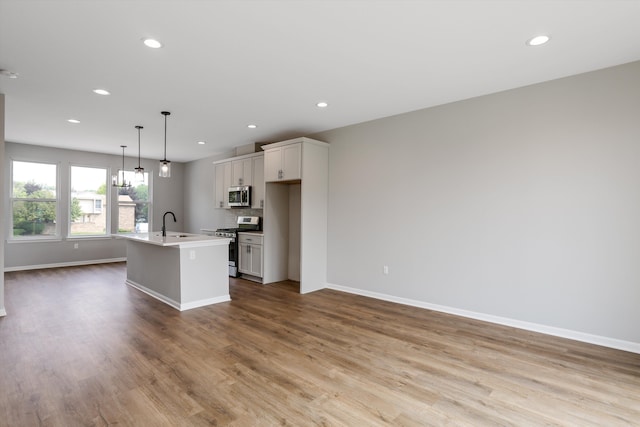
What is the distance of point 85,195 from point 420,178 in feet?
24.4

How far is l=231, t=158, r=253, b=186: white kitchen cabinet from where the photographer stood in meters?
6.37

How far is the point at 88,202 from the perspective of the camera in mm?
7418

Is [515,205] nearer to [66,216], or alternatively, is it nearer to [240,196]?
[240,196]

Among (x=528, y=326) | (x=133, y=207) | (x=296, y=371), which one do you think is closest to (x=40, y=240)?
(x=133, y=207)

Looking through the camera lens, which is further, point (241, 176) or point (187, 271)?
point (241, 176)

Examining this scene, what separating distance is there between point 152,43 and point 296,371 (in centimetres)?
288

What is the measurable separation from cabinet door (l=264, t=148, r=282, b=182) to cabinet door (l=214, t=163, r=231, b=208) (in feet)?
5.47

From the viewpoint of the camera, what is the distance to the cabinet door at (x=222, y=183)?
6.96 m

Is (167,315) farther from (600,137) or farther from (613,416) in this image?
(600,137)

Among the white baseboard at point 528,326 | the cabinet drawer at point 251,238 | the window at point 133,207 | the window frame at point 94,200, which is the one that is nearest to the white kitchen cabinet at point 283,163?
the cabinet drawer at point 251,238

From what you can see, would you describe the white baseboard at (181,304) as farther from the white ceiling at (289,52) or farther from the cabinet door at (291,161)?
the white ceiling at (289,52)

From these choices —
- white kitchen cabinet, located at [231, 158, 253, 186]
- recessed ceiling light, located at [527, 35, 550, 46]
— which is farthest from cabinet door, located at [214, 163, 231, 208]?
recessed ceiling light, located at [527, 35, 550, 46]

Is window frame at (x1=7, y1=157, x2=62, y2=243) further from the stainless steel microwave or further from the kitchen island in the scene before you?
the stainless steel microwave

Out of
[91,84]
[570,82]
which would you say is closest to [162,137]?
[91,84]
